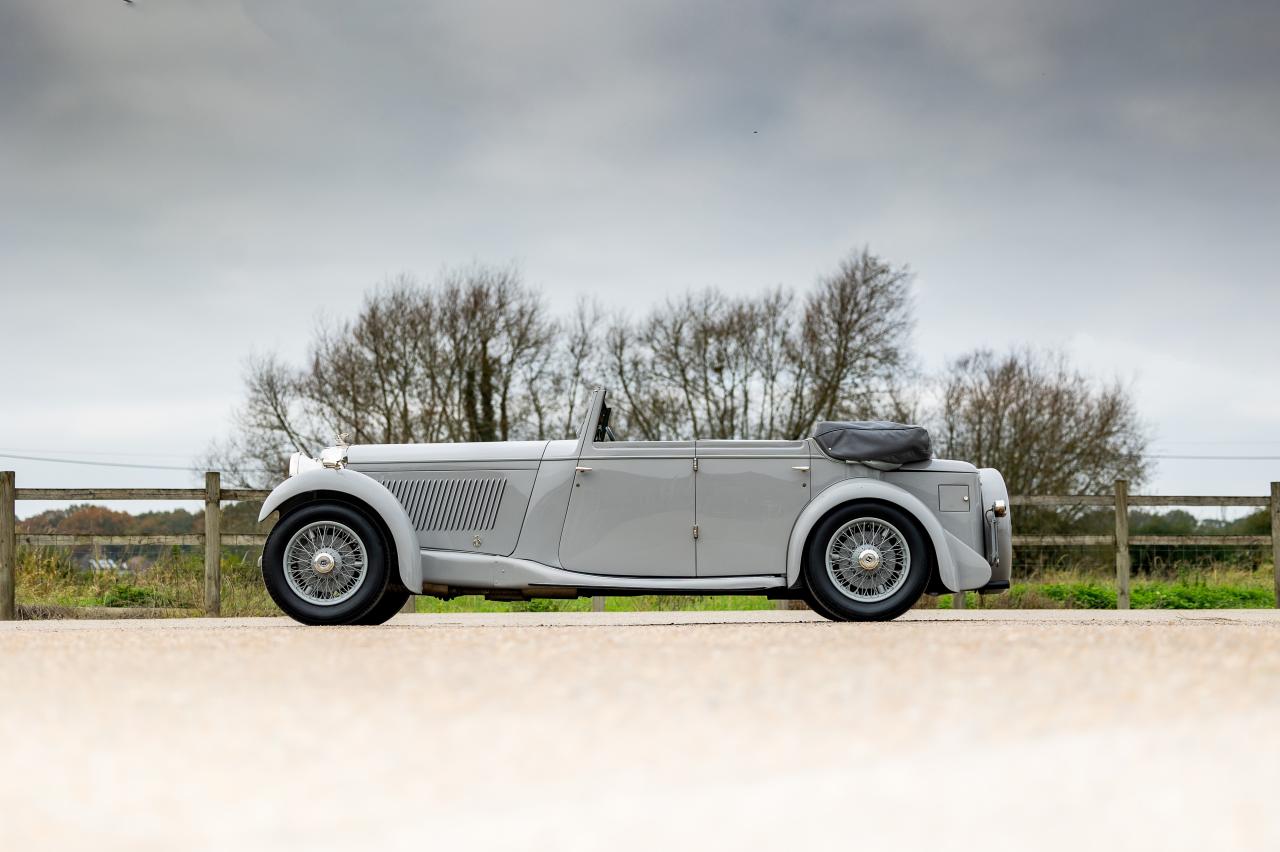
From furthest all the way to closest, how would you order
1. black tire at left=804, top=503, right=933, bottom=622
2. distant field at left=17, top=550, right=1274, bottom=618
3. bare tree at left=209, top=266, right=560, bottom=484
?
bare tree at left=209, top=266, right=560, bottom=484 → distant field at left=17, top=550, right=1274, bottom=618 → black tire at left=804, top=503, right=933, bottom=622

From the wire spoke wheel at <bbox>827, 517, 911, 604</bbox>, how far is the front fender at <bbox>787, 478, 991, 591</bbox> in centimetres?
14

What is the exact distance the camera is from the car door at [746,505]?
21.3 ft

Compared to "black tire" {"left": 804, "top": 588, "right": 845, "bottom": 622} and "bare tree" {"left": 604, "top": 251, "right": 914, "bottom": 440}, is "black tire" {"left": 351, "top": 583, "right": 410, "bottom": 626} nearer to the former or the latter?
"black tire" {"left": 804, "top": 588, "right": 845, "bottom": 622}

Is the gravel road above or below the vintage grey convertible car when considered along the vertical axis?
below

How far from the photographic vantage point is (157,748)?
2686mm

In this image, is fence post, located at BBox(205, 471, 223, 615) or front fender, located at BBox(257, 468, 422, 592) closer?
front fender, located at BBox(257, 468, 422, 592)

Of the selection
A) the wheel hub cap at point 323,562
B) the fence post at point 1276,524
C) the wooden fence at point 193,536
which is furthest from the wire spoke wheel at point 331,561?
the fence post at point 1276,524

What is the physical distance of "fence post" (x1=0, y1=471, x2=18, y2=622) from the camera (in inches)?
404

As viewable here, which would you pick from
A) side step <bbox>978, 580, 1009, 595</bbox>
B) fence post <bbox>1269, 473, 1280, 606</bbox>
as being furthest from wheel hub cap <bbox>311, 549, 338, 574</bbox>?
fence post <bbox>1269, 473, 1280, 606</bbox>

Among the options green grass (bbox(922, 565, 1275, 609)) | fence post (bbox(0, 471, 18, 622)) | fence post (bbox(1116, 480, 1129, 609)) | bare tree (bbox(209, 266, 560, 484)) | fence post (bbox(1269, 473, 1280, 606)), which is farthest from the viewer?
bare tree (bbox(209, 266, 560, 484))

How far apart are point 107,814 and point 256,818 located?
317 millimetres

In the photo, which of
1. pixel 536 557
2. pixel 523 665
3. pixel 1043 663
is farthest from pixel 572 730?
pixel 536 557

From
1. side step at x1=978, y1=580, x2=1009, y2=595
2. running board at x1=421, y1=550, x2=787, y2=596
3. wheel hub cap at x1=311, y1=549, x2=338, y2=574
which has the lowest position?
side step at x1=978, y1=580, x2=1009, y2=595

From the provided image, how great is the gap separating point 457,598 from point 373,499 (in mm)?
5537
